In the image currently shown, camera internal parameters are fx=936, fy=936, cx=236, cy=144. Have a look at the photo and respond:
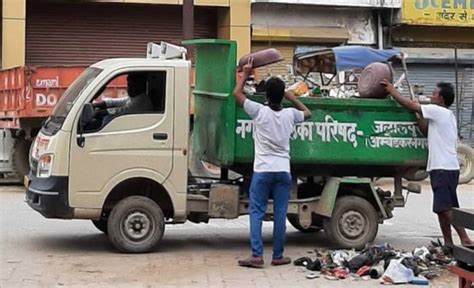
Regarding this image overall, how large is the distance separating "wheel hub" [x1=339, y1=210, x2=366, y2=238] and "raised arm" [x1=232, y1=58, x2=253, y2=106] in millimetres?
1966

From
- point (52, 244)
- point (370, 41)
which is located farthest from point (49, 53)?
point (52, 244)

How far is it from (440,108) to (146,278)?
12.1ft

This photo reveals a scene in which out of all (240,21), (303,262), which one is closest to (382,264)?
(303,262)

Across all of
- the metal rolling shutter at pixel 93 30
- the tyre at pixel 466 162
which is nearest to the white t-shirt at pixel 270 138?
the tyre at pixel 466 162

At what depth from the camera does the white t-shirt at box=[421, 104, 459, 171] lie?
1006 cm

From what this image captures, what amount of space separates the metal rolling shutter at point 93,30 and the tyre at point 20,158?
610 cm

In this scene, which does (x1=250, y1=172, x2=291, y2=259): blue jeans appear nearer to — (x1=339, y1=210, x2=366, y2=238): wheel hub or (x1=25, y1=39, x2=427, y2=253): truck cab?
(x1=25, y1=39, x2=427, y2=253): truck cab

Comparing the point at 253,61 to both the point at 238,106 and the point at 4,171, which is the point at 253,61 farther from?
the point at 4,171

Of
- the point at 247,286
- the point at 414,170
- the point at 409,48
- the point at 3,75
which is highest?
the point at 409,48

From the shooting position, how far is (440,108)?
10.1 m

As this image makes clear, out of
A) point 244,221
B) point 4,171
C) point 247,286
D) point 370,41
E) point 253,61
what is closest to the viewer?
point 247,286

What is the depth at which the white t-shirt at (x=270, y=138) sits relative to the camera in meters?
9.41

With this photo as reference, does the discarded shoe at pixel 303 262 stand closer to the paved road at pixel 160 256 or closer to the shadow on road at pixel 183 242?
the paved road at pixel 160 256

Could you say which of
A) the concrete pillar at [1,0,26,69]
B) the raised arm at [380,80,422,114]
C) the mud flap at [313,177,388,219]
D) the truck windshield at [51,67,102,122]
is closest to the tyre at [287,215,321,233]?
the mud flap at [313,177,388,219]
